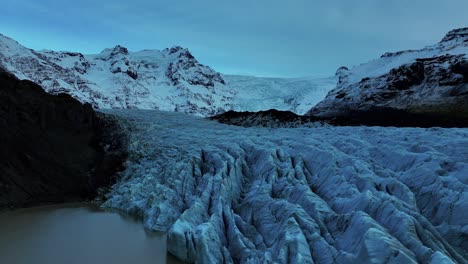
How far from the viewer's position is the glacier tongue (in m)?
10.2

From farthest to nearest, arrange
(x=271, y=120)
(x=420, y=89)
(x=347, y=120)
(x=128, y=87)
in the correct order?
(x=128, y=87) < (x=420, y=89) < (x=271, y=120) < (x=347, y=120)

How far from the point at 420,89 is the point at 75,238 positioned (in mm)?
41807

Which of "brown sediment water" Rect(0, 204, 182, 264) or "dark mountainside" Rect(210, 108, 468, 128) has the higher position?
"dark mountainside" Rect(210, 108, 468, 128)

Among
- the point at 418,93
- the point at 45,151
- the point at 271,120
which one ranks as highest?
the point at 418,93

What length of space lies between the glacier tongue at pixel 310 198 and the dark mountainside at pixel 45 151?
1996 millimetres

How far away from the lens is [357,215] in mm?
10656

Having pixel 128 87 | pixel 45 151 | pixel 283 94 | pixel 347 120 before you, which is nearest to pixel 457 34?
pixel 347 120

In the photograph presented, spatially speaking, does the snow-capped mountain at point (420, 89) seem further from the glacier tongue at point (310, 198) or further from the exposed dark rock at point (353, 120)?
the glacier tongue at point (310, 198)

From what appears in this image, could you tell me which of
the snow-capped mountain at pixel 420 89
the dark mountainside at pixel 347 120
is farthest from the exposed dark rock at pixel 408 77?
the dark mountainside at pixel 347 120

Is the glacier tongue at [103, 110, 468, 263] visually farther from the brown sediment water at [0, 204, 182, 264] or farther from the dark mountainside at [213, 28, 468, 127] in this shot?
the dark mountainside at [213, 28, 468, 127]

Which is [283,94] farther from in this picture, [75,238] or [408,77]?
[75,238]

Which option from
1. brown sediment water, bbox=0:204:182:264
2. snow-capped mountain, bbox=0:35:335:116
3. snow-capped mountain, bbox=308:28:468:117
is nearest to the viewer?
brown sediment water, bbox=0:204:182:264

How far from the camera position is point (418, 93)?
147 ft

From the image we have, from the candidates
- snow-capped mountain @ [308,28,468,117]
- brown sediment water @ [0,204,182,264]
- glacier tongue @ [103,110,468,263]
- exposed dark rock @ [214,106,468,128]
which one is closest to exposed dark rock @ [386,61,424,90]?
snow-capped mountain @ [308,28,468,117]
